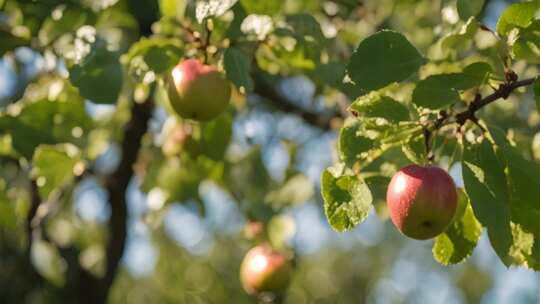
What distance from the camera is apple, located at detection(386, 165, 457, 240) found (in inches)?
69.1

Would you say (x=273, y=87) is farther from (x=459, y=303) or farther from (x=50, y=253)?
(x=459, y=303)

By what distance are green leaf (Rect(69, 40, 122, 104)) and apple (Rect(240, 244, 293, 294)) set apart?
1110 mm

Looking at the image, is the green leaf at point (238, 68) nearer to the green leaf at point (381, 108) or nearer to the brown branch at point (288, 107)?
the green leaf at point (381, 108)

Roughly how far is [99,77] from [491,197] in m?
1.06

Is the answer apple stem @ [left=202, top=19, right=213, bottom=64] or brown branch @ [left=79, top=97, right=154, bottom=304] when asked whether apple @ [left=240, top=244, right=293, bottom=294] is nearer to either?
brown branch @ [left=79, top=97, right=154, bottom=304]

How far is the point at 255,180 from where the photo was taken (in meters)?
3.24

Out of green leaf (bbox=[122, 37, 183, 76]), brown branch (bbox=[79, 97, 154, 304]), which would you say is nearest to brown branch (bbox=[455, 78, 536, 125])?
green leaf (bbox=[122, 37, 183, 76])

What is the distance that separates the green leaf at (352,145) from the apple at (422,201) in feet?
0.32

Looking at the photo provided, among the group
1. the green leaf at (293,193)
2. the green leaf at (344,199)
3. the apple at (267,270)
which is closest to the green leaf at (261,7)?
the green leaf at (344,199)

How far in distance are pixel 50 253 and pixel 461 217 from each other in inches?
82.7

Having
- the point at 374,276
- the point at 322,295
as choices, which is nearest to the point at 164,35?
the point at 322,295

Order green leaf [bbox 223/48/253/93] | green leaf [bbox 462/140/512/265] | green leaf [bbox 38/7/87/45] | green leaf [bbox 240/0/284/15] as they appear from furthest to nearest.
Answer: green leaf [bbox 38/7/87/45] < green leaf [bbox 240/0/284/15] < green leaf [bbox 223/48/253/93] < green leaf [bbox 462/140/512/265]

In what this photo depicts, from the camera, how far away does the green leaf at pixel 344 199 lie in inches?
69.8

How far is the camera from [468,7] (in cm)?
194
